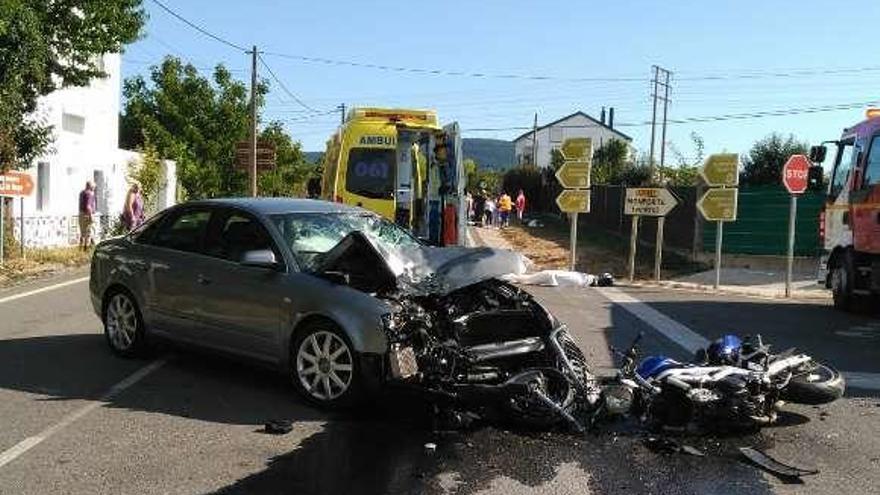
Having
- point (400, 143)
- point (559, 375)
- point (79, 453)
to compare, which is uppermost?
point (400, 143)

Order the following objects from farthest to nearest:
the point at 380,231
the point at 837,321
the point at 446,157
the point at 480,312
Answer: the point at 446,157 < the point at 837,321 < the point at 380,231 < the point at 480,312

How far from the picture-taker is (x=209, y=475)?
5512 mm

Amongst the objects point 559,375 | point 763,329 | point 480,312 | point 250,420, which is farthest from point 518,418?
point 763,329

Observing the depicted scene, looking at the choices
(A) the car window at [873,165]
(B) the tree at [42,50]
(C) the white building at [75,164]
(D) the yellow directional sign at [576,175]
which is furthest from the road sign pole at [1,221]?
(A) the car window at [873,165]

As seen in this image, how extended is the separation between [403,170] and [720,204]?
20.4 feet

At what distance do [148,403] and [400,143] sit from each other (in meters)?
9.51

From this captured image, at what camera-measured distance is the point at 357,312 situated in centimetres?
670

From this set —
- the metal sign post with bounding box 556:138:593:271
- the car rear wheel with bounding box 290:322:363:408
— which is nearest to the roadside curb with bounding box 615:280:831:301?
the metal sign post with bounding box 556:138:593:271

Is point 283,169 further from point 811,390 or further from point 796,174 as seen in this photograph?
point 811,390

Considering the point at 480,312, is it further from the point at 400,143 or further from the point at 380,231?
the point at 400,143

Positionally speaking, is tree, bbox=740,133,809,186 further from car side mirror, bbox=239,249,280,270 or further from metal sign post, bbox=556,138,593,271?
car side mirror, bbox=239,249,280,270

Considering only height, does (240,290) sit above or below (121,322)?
above

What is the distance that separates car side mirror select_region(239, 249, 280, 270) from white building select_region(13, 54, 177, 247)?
50.7ft

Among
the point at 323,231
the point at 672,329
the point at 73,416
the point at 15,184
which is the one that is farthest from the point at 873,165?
the point at 15,184
